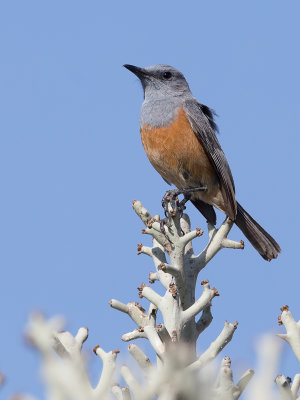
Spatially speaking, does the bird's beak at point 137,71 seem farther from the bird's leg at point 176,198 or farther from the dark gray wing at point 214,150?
the bird's leg at point 176,198

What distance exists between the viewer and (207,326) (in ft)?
15.2

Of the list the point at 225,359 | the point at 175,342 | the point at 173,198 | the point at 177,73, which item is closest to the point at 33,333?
the point at 225,359

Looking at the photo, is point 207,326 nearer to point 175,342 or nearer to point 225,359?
point 175,342

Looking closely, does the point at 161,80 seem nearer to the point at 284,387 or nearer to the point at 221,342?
the point at 221,342

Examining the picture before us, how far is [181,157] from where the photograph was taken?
729 centimetres

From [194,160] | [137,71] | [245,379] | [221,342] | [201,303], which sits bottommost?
[245,379]

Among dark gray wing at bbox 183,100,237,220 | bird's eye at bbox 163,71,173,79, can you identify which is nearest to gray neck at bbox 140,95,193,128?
dark gray wing at bbox 183,100,237,220

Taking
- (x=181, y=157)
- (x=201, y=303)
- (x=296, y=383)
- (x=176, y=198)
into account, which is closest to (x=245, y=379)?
(x=296, y=383)

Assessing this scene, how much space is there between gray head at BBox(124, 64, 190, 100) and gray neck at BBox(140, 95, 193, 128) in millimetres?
185

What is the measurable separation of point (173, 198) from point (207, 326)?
223 cm

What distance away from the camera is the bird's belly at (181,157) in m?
7.29

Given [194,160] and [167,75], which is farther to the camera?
[167,75]

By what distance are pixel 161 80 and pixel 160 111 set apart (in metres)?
0.84

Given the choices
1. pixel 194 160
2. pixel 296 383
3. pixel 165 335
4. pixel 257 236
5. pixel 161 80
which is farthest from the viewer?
pixel 161 80
